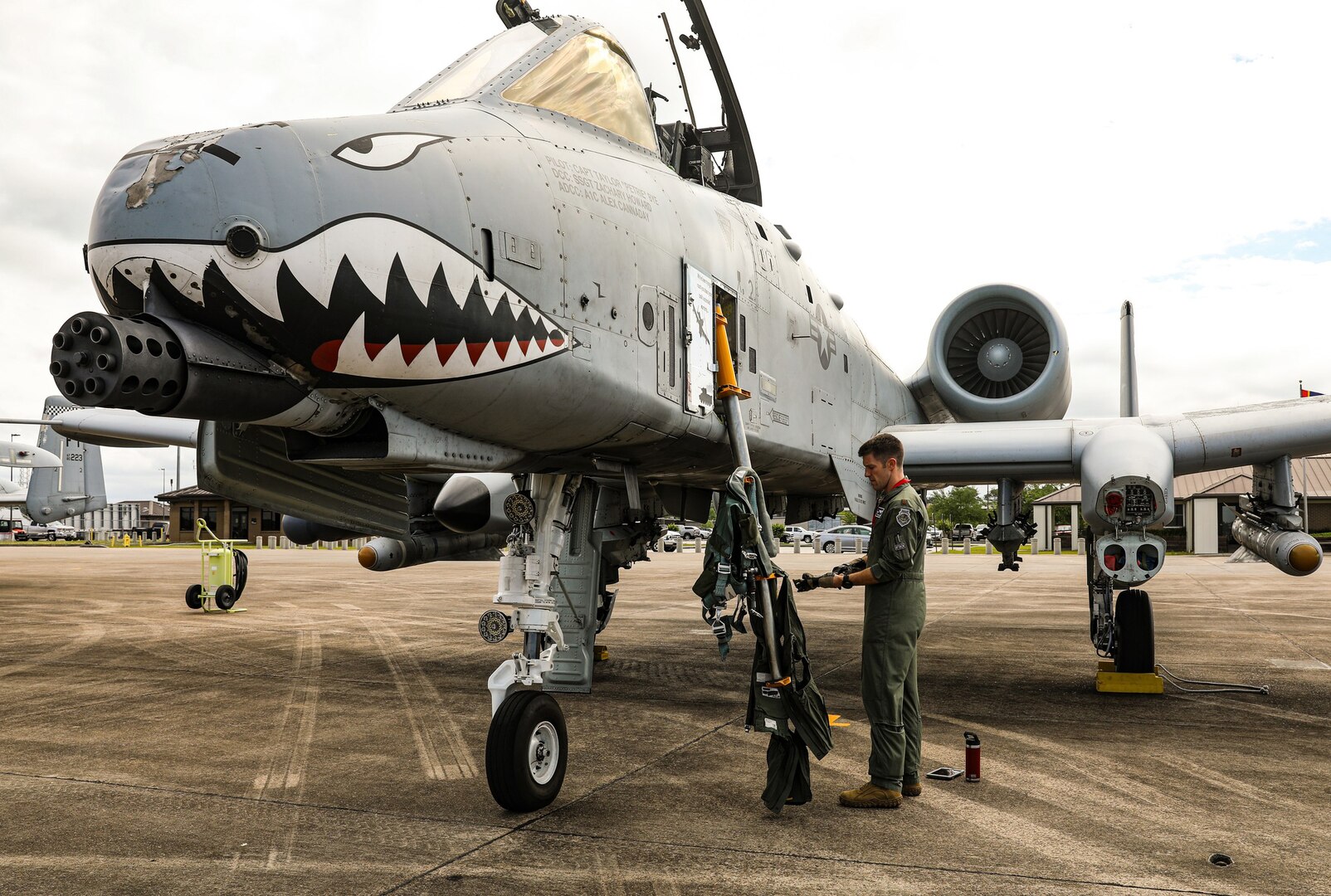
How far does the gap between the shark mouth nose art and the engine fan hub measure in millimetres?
7266

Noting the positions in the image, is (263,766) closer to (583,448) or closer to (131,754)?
(131,754)

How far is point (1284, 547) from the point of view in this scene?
23.5 ft

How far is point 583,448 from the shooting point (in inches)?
187

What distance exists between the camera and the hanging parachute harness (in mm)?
4203

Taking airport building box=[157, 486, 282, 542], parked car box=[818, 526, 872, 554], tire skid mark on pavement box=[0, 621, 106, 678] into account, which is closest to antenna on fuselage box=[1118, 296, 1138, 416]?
tire skid mark on pavement box=[0, 621, 106, 678]

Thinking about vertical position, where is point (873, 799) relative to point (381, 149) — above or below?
below

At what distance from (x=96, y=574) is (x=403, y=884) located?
27.1 metres

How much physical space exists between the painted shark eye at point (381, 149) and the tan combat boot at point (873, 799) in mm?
3323

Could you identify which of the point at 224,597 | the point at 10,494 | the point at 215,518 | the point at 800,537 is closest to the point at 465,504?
the point at 224,597

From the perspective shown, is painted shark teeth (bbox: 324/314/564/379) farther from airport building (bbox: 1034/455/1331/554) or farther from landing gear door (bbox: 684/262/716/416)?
airport building (bbox: 1034/455/1331/554)

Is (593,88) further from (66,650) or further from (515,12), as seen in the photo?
(66,650)

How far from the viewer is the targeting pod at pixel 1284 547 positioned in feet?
22.8

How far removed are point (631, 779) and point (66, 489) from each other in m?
30.6

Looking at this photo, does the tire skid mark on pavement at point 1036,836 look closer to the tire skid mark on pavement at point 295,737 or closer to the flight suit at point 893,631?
the flight suit at point 893,631
